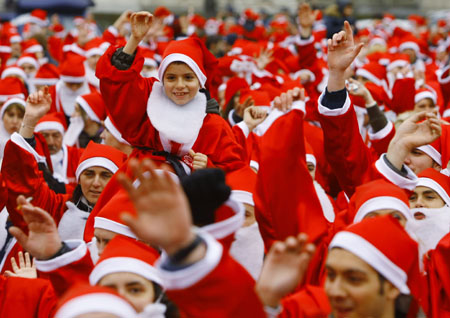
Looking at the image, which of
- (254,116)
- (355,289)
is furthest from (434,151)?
(355,289)

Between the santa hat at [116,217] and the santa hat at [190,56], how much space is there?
0.93 metres

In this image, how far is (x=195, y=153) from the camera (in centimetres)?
415

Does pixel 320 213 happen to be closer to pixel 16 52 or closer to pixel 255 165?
pixel 255 165

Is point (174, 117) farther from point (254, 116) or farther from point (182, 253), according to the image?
point (182, 253)

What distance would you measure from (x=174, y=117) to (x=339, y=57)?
3.42 feet

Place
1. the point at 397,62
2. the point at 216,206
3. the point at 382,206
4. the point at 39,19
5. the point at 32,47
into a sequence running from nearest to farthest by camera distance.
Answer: the point at 216,206, the point at 382,206, the point at 397,62, the point at 32,47, the point at 39,19

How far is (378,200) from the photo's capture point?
3490mm

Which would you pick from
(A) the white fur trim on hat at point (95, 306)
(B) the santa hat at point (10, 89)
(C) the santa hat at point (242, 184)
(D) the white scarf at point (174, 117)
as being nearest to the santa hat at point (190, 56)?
(D) the white scarf at point (174, 117)

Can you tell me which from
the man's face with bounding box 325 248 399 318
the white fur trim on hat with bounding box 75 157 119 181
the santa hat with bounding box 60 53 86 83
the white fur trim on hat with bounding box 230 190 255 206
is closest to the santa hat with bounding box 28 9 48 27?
the santa hat with bounding box 60 53 86 83

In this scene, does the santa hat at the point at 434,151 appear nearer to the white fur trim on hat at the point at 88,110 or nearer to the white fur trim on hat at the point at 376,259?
the white fur trim on hat at the point at 376,259

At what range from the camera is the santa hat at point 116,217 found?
12.4 ft

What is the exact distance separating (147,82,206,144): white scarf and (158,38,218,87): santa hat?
0.14m

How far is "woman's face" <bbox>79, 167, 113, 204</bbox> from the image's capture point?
513 centimetres

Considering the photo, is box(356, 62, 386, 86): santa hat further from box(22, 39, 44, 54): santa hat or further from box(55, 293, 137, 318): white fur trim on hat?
box(55, 293, 137, 318): white fur trim on hat
